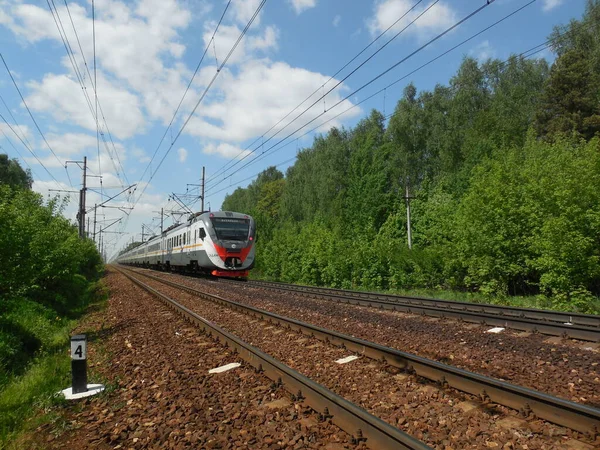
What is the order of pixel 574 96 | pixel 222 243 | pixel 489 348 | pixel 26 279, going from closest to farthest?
pixel 489 348 < pixel 26 279 < pixel 222 243 < pixel 574 96

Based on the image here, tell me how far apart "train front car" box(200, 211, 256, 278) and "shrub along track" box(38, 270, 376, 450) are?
14.4 meters

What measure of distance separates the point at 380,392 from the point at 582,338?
176 inches

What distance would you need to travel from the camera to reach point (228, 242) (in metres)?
22.2

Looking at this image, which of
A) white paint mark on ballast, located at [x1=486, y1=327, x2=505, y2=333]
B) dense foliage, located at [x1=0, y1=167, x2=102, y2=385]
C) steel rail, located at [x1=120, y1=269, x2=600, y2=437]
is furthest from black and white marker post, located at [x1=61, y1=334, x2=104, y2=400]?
white paint mark on ballast, located at [x1=486, y1=327, x2=505, y2=333]

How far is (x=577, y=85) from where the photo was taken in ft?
103

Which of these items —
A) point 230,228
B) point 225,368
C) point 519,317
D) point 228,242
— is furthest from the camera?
point 230,228

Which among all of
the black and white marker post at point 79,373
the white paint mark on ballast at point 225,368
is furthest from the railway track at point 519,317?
the black and white marker post at point 79,373

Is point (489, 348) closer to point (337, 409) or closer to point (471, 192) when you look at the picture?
point (337, 409)

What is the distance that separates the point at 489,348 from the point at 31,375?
7.12 m

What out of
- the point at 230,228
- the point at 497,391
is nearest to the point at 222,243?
the point at 230,228

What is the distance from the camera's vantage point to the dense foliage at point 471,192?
12914mm

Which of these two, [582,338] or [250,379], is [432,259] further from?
[250,379]

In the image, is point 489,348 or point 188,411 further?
point 489,348

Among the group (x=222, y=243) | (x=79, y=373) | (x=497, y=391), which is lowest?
(x=497, y=391)
